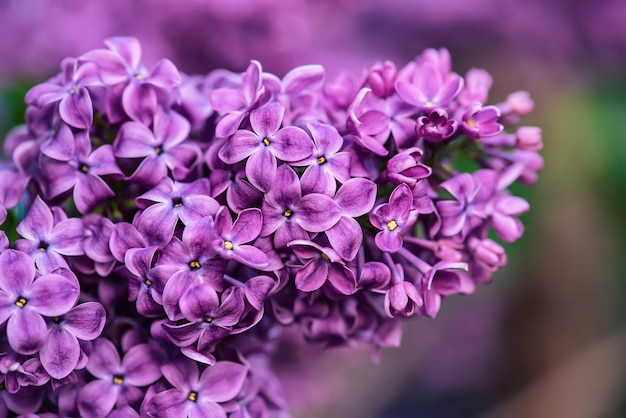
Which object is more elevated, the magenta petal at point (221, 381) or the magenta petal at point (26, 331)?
the magenta petal at point (26, 331)

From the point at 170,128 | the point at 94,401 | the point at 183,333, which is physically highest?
the point at 170,128

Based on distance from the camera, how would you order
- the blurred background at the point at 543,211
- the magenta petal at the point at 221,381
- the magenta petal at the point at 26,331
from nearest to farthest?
1. the magenta petal at the point at 26,331
2. the magenta petal at the point at 221,381
3. the blurred background at the point at 543,211

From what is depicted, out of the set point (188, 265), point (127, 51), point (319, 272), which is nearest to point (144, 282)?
point (188, 265)

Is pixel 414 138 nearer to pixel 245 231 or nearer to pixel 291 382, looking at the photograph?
pixel 245 231

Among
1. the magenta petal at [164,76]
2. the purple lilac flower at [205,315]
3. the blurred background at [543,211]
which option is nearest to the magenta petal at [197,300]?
the purple lilac flower at [205,315]

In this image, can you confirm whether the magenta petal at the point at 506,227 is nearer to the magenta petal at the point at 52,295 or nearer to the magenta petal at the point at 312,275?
the magenta petal at the point at 312,275

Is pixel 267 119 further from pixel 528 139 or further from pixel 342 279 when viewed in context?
pixel 528 139
